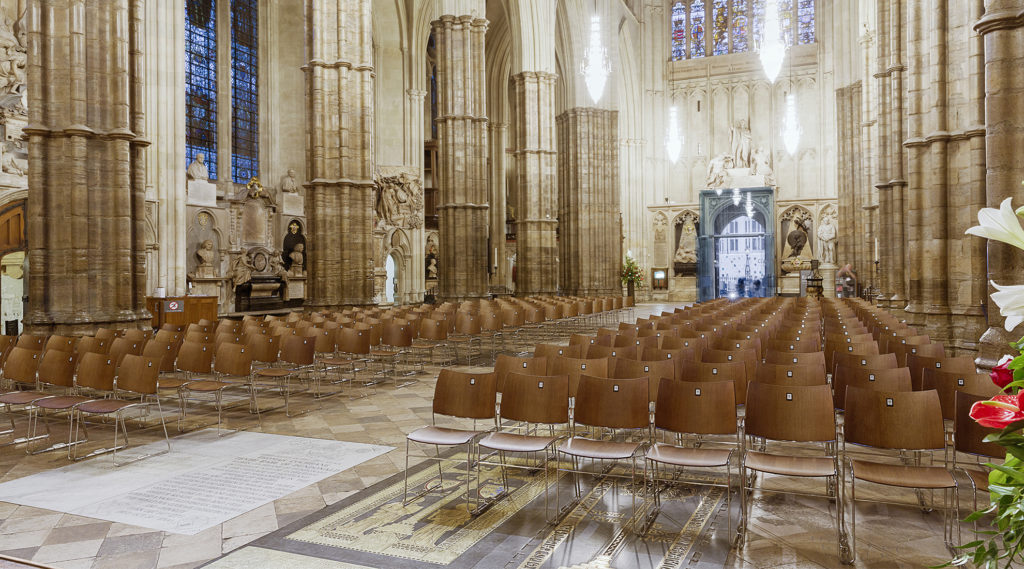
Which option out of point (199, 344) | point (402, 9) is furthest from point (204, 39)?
point (199, 344)

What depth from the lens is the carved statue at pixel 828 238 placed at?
1444 inches

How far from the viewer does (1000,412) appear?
4.14 ft

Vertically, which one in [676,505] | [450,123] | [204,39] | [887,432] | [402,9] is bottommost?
[676,505]

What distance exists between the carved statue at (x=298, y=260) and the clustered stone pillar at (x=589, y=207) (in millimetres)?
12584

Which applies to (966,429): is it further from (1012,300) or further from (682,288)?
(682,288)

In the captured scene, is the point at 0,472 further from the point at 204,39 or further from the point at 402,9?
the point at 402,9

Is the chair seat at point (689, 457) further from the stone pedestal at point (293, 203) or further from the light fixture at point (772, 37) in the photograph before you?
the stone pedestal at point (293, 203)

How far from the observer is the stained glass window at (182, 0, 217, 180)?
23984 millimetres

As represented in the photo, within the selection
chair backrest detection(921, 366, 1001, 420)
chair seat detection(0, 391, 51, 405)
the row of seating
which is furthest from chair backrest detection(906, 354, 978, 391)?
chair seat detection(0, 391, 51, 405)

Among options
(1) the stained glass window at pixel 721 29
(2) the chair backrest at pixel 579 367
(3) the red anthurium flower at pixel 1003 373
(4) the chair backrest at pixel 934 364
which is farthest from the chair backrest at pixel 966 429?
(1) the stained glass window at pixel 721 29

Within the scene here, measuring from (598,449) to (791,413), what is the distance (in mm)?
1349

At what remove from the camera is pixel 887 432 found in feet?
14.5

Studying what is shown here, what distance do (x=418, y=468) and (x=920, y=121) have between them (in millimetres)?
12005

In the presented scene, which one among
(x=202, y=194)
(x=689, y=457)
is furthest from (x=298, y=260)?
(x=689, y=457)
